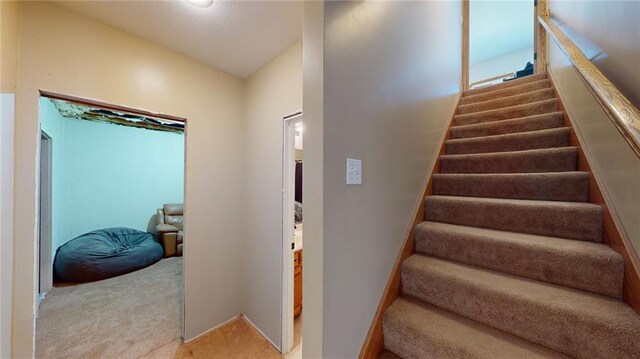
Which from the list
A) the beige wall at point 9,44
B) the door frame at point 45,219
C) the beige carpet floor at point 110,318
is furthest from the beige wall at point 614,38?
the door frame at point 45,219

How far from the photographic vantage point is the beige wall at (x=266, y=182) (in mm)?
1952

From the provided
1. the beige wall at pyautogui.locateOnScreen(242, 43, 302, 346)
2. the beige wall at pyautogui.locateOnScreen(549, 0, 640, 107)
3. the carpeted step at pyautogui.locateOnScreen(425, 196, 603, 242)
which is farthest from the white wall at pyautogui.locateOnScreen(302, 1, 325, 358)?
the beige wall at pyautogui.locateOnScreen(549, 0, 640, 107)

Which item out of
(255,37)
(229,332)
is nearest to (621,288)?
(255,37)

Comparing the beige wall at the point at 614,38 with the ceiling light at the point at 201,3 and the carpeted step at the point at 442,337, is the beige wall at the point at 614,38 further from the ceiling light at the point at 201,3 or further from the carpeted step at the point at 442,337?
the ceiling light at the point at 201,3

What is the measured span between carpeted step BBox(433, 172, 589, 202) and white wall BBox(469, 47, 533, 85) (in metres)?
5.00

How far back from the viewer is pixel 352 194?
1076mm

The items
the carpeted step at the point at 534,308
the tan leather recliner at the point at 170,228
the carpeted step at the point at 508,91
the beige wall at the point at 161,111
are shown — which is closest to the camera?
the carpeted step at the point at 534,308

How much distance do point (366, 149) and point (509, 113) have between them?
2098 millimetres

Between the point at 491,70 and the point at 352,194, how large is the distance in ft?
21.8

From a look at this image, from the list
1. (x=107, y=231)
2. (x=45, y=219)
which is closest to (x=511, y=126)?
(x=45, y=219)

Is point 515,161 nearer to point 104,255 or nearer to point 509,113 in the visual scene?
point 509,113

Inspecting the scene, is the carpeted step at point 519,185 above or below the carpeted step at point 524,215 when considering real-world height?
above

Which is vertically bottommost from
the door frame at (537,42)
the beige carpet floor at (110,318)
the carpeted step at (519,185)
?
the beige carpet floor at (110,318)

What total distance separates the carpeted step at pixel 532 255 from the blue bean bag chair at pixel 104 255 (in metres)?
4.22
